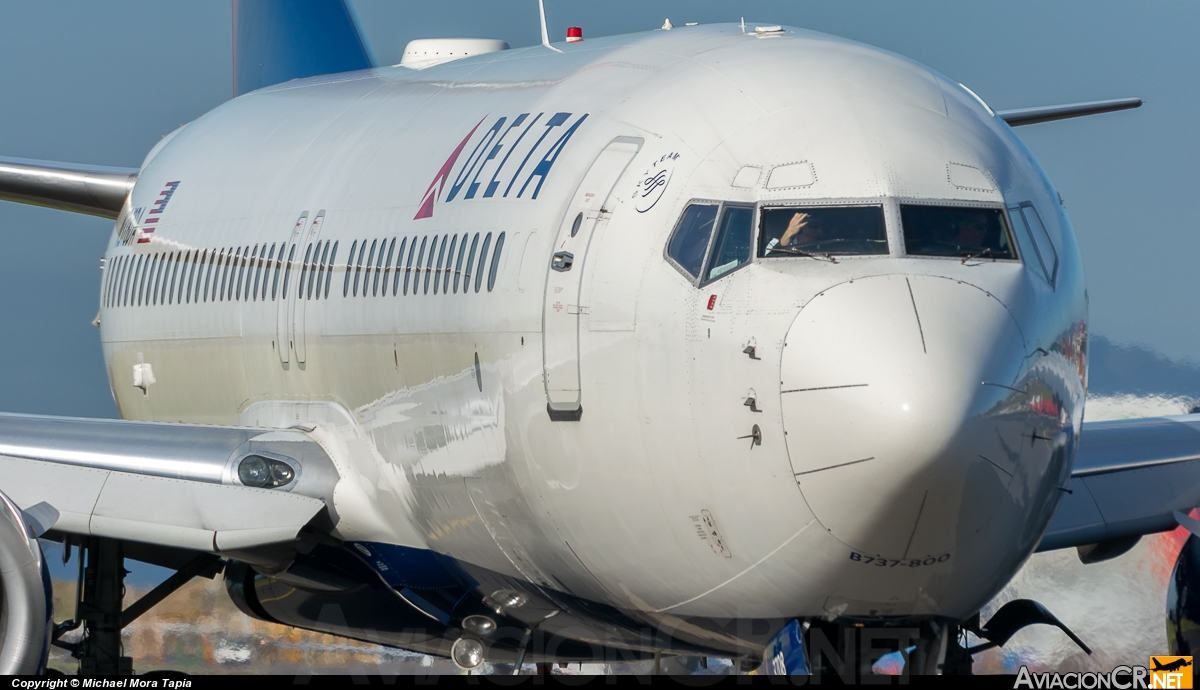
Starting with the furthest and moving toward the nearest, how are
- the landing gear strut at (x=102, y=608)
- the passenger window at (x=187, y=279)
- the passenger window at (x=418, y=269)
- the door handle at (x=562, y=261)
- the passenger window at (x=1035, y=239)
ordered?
the passenger window at (x=187, y=279)
the landing gear strut at (x=102, y=608)
the passenger window at (x=418, y=269)
the door handle at (x=562, y=261)
the passenger window at (x=1035, y=239)

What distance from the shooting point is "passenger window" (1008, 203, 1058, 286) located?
27.3 feet

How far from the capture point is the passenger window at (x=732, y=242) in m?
8.19

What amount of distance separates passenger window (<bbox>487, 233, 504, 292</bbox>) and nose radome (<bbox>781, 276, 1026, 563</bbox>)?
2.92 metres

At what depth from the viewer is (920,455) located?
281 inches

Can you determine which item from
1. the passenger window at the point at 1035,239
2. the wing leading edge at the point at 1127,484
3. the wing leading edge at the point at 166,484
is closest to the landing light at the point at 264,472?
the wing leading edge at the point at 166,484

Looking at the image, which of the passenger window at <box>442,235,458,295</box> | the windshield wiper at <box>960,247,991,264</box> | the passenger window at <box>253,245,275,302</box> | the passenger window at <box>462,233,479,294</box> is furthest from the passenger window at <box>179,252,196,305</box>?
the windshield wiper at <box>960,247,991,264</box>

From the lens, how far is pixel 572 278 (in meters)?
9.09

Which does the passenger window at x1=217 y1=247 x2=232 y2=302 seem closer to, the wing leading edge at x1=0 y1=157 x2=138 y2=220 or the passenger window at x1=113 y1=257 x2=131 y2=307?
the passenger window at x1=113 y1=257 x2=131 y2=307

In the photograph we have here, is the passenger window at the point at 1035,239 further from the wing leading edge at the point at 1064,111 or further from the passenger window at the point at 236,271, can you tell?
the passenger window at the point at 236,271

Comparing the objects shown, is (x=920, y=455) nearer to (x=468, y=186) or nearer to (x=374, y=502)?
(x=468, y=186)

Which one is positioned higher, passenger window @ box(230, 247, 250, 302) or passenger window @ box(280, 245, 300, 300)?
passenger window @ box(280, 245, 300, 300)

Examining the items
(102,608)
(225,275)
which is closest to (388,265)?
(225,275)

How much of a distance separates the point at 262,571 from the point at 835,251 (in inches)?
231

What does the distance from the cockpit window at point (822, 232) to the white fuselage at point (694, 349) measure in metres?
0.07
